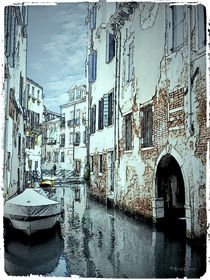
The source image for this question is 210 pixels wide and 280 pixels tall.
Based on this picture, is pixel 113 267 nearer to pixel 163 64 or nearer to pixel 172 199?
pixel 172 199

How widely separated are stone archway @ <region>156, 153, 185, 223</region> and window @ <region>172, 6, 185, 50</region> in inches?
71.6

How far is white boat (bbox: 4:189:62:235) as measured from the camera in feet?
12.7

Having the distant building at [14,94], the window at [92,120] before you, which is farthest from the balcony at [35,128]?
the window at [92,120]

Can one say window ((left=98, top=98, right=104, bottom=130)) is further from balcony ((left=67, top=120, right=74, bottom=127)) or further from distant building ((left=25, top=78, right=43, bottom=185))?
distant building ((left=25, top=78, right=43, bottom=185))

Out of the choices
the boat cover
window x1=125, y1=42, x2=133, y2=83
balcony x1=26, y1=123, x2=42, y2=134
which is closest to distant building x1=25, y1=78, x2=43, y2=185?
balcony x1=26, y1=123, x2=42, y2=134

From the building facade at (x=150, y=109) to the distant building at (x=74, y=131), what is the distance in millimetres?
422

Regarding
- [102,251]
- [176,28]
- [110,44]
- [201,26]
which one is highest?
[110,44]

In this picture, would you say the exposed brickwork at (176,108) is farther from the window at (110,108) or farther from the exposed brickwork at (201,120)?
Result: the window at (110,108)

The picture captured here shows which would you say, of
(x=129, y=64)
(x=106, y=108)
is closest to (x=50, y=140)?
(x=106, y=108)

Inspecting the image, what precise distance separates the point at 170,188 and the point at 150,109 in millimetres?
1715

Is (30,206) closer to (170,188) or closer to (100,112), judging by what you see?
(170,188)

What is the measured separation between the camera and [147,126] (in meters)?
5.11

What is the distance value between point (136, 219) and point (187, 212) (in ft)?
5.42

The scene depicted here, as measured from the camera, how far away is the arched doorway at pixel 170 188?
4785 millimetres
